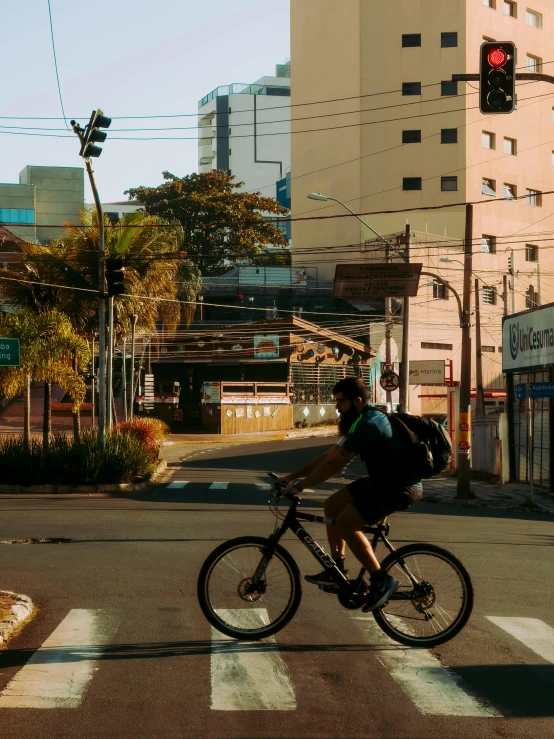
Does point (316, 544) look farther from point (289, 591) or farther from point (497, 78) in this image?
point (497, 78)

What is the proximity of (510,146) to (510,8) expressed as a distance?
31.7 ft

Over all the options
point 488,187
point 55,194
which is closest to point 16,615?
point 488,187

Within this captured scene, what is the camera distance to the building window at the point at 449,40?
223 ft

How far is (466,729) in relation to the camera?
18.0 feet

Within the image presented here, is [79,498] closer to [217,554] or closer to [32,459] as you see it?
[32,459]

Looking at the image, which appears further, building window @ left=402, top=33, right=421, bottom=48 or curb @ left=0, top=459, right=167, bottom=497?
building window @ left=402, top=33, right=421, bottom=48

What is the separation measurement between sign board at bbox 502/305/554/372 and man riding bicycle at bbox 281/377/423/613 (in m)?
18.5

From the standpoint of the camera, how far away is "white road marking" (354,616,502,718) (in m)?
5.84

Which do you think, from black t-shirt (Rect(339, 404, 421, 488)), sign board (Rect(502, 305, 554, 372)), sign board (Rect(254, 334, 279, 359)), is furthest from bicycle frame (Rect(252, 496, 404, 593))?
sign board (Rect(254, 334, 279, 359))

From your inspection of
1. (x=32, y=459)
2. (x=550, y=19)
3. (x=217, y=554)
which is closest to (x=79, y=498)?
(x=32, y=459)

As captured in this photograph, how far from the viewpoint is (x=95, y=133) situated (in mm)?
21297

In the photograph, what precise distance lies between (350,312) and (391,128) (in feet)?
41.6

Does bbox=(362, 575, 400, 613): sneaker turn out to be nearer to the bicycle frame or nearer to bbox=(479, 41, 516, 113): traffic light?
the bicycle frame

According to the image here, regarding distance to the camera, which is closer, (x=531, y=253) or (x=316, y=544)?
(x=316, y=544)
